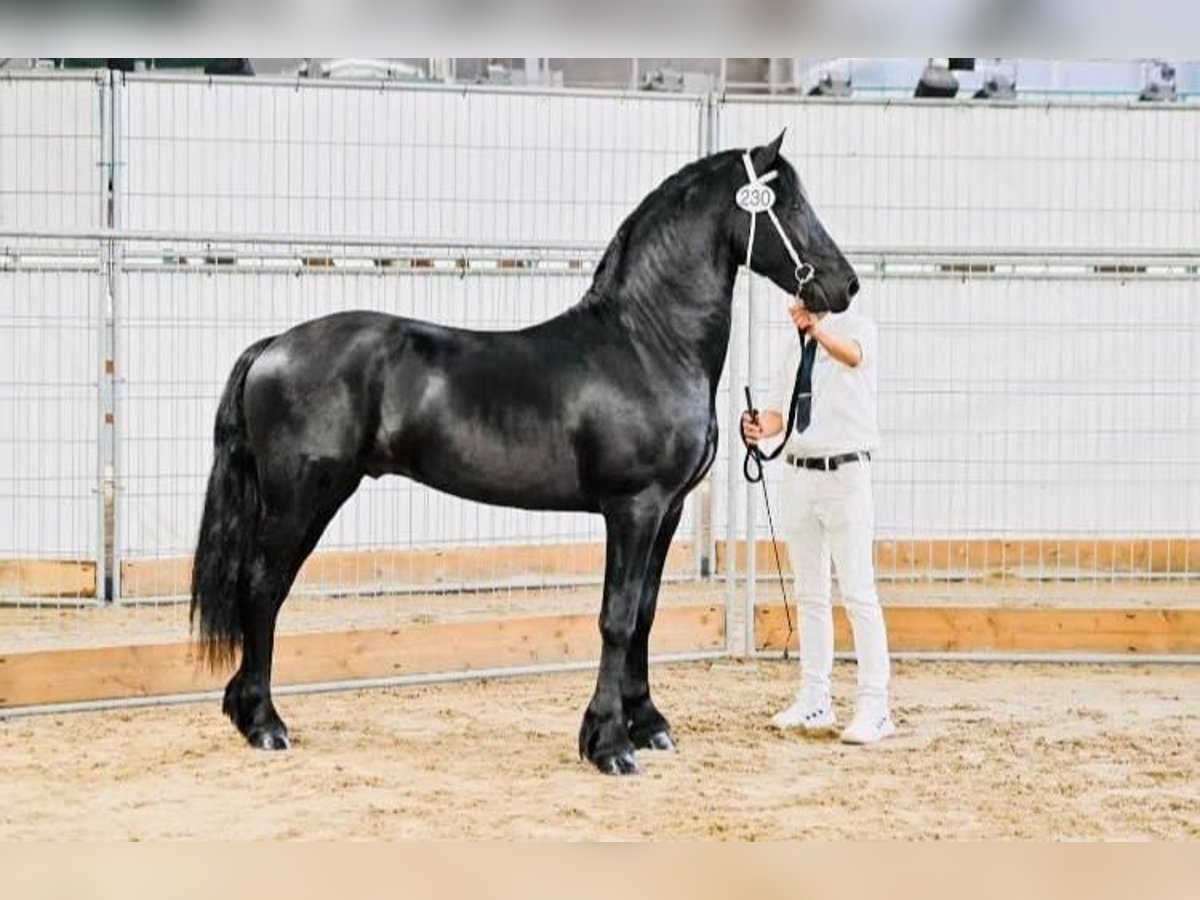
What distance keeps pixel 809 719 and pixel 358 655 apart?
170 centimetres

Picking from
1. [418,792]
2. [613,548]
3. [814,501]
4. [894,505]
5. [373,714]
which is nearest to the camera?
[418,792]

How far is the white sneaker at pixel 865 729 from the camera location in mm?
4570

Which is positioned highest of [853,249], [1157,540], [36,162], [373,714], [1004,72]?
Result: [1004,72]

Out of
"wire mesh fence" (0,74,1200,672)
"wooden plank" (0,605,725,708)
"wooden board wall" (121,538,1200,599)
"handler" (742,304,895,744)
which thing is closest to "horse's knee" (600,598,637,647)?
"handler" (742,304,895,744)

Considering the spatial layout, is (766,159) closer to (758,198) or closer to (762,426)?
(758,198)

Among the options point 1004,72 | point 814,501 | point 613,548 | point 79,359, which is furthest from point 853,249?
point 79,359

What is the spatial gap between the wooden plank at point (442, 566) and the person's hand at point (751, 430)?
2415 mm

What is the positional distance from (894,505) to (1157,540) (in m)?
1.29

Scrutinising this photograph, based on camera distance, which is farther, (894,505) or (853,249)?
(894,505)

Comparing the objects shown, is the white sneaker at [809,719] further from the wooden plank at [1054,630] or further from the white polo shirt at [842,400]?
the wooden plank at [1054,630]

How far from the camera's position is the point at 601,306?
4414 mm

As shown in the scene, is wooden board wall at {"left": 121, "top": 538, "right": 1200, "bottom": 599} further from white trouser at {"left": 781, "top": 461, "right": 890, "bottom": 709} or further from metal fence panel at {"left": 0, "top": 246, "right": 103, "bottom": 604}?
white trouser at {"left": 781, "top": 461, "right": 890, "bottom": 709}

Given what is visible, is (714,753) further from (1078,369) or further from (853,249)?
(1078,369)

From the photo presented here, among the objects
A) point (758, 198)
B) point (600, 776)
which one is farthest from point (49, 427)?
point (758, 198)
